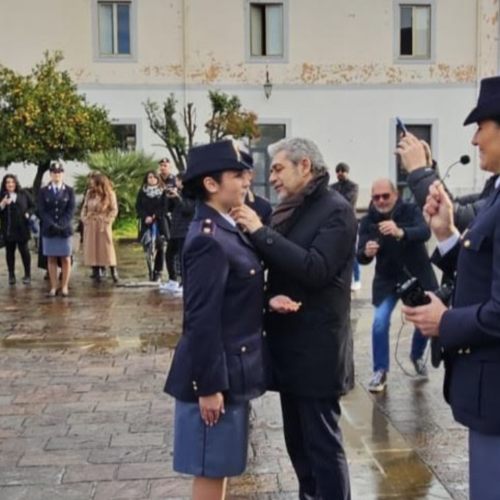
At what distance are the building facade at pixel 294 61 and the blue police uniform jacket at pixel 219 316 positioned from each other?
2320 cm

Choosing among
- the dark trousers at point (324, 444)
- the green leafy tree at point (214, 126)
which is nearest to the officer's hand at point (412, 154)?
the dark trousers at point (324, 444)

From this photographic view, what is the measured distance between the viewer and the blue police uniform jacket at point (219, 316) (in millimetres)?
3287

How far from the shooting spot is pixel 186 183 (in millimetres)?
3518

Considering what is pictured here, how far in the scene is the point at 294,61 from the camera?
88.9ft

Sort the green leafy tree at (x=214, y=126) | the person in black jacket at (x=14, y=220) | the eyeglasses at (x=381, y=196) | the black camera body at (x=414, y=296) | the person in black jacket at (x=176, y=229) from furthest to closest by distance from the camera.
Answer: the green leafy tree at (x=214, y=126) < the person in black jacket at (x=14, y=220) < the person in black jacket at (x=176, y=229) < the eyeglasses at (x=381, y=196) < the black camera body at (x=414, y=296)

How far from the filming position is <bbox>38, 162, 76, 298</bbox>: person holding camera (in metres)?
11.7

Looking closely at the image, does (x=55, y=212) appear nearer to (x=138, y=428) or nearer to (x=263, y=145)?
(x=138, y=428)

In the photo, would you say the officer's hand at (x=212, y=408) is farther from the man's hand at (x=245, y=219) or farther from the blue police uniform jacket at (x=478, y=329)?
the blue police uniform jacket at (x=478, y=329)

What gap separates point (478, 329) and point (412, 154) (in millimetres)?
836

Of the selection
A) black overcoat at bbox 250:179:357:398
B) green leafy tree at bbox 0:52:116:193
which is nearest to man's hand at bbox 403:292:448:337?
black overcoat at bbox 250:179:357:398

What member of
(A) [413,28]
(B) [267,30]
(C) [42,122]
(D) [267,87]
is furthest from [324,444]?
(A) [413,28]

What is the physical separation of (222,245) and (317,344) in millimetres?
650

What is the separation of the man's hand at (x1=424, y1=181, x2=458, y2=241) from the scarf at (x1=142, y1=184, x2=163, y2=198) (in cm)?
1006

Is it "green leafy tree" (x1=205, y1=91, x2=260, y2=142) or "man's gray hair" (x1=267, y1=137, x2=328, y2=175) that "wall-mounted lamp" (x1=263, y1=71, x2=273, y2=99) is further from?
"man's gray hair" (x1=267, y1=137, x2=328, y2=175)
